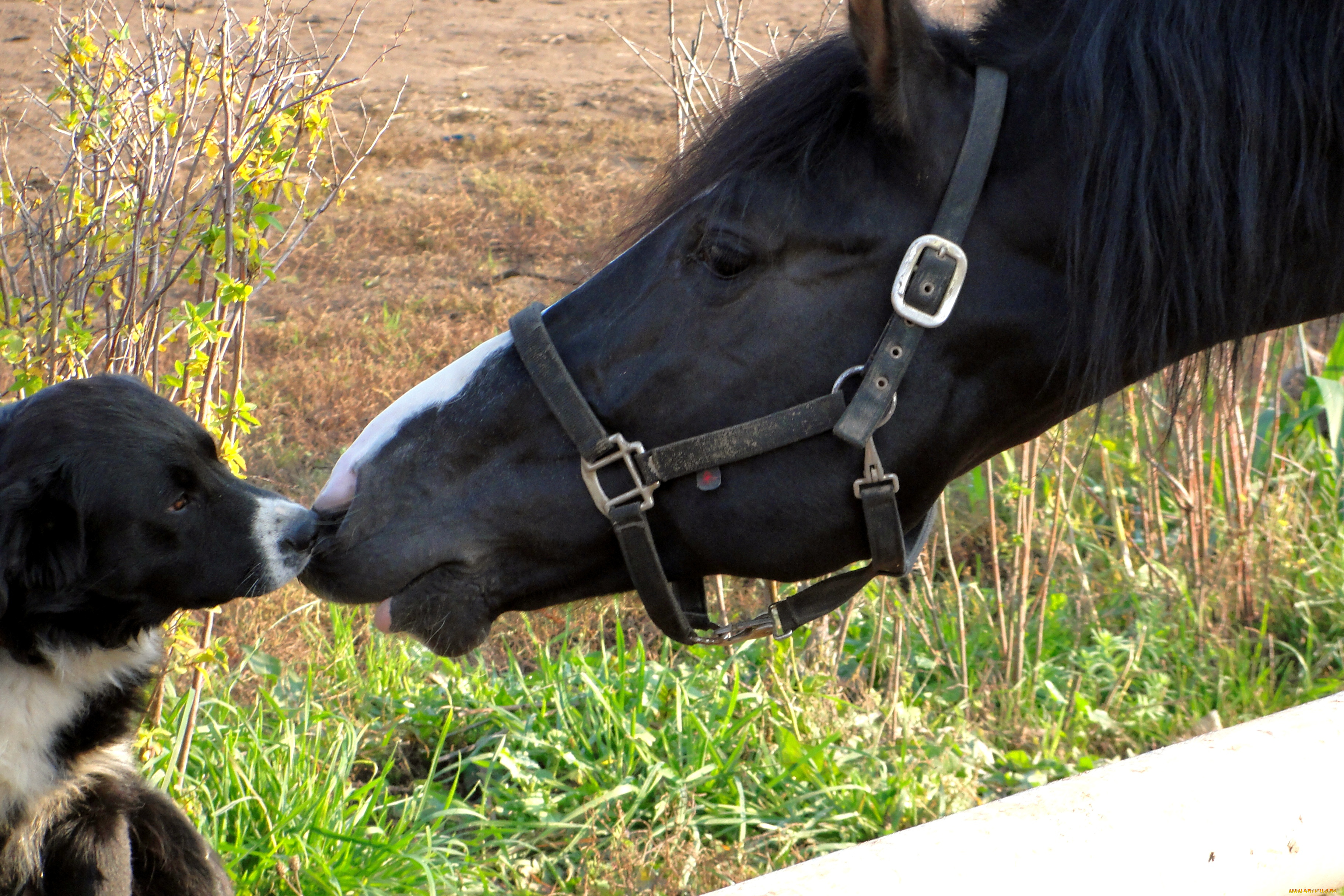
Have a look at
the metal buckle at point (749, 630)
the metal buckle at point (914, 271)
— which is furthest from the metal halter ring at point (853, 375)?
the metal buckle at point (749, 630)

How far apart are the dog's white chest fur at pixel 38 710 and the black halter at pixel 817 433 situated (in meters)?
1.20

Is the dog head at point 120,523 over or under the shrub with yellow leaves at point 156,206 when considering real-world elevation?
under

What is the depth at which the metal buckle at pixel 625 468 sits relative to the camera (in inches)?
68.7

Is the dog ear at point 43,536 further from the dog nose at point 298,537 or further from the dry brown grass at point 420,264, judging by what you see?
the dry brown grass at point 420,264

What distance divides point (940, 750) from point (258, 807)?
187cm

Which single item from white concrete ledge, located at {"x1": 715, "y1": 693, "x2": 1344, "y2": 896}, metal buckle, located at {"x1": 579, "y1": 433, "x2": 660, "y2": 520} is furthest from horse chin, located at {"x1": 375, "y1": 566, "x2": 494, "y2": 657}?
white concrete ledge, located at {"x1": 715, "y1": 693, "x2": 1344, "y2": 896}

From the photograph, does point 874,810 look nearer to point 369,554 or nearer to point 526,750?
point 526,750

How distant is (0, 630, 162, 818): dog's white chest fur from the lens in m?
2.21

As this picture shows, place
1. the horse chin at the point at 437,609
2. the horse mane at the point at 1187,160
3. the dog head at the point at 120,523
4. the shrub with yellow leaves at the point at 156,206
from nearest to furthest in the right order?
1. the horse mane at the point at 1187,160
2. the horse chin at the point at 437,609
3. the dog head at the point at 120,523
4. the shrub with yellow leaves at the point at 156,206

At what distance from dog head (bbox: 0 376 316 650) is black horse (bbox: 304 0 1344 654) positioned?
46 cm

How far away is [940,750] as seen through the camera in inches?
130

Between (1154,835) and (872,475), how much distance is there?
69 cm

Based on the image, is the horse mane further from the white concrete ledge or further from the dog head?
the dog head

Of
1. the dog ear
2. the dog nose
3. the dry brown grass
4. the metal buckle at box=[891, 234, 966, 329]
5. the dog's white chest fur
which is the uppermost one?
the metal buckle at box=[891, 234, 966, 329]
